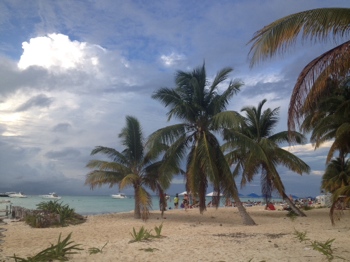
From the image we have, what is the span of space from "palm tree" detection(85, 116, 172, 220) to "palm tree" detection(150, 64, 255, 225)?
1976mm

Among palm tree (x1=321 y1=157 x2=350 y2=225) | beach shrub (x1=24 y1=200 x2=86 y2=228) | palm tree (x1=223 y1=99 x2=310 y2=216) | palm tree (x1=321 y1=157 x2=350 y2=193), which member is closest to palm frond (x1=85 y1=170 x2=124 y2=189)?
beach shrub (x1=24 y1=200 x2=86 y2=228)

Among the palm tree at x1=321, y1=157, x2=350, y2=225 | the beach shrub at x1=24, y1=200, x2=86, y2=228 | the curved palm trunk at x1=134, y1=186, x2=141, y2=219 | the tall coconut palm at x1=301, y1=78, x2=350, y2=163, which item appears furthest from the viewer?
the palm tree at x1=321, y1=157, x2=350, y2=225

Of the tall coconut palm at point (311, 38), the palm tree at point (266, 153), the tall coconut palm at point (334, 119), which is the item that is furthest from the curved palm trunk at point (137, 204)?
the tall coconut palm at point (311, 38)

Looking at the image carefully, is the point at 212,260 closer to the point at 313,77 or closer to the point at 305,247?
the point at 305,247

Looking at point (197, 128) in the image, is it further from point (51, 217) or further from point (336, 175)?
point (336, 175)

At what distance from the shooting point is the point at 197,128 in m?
16.7

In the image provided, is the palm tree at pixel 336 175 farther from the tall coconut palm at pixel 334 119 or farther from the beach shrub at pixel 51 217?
the beach shrub at pixel 51 217

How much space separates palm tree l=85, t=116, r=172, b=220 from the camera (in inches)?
704

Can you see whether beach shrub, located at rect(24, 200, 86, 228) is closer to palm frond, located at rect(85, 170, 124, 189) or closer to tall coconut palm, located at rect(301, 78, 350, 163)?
palm frond, located at rect(85, 170, 124, 189)

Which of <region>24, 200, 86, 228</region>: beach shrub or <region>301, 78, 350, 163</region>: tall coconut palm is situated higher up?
<region>301, 78, 350, 163</region>: tall coconut palm

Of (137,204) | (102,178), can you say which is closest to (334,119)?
(137,204)

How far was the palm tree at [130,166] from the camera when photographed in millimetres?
17891

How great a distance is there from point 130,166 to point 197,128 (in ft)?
15.1

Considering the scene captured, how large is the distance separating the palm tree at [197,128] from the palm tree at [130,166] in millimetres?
1976
